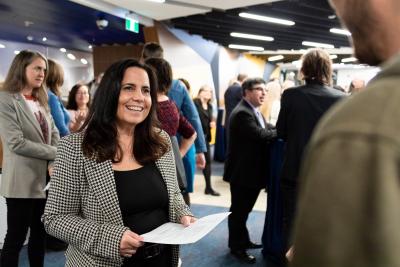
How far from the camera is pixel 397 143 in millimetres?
359

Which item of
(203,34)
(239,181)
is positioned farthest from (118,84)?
(203,34)

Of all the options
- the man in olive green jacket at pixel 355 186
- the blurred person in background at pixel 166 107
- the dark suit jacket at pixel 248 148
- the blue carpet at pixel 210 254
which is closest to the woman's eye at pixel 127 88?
the blurred person in background at pixel 166 107

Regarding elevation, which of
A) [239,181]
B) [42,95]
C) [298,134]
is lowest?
[239,181]

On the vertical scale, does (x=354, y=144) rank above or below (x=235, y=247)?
above

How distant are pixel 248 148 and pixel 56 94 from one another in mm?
1638

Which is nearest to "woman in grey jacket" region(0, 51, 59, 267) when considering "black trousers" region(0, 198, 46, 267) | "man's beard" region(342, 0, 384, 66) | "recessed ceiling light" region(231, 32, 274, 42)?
"black trousers" region(0, 198, 46, 267)

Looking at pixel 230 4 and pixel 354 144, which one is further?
pixel 230 4

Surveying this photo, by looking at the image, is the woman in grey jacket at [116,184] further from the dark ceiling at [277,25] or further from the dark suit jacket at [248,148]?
the dark ceiling at [277,25]

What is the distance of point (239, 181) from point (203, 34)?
819cm

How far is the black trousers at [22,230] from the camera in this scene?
7.48 ft

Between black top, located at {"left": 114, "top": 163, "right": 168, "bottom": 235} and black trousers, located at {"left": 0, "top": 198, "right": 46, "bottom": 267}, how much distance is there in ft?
3.72

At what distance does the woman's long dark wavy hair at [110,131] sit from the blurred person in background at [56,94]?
58.4 inches

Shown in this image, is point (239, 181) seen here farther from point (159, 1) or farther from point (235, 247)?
point (159, 1)

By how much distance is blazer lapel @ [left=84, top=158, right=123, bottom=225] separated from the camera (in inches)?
57.9
